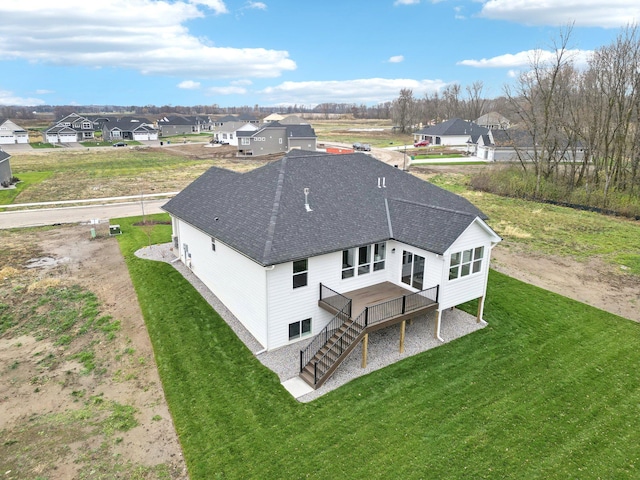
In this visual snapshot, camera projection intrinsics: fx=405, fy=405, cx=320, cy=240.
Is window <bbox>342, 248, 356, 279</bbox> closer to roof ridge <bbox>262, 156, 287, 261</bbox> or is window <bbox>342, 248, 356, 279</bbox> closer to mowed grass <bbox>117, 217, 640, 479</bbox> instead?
roof ridge <bbox>262, 156, 287, 261</bbox>

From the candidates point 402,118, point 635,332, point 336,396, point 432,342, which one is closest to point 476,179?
point 635,332

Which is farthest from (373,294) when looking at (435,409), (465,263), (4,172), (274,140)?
(274,140)

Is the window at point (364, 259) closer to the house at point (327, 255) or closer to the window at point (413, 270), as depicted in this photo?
the house at point (327, 255)

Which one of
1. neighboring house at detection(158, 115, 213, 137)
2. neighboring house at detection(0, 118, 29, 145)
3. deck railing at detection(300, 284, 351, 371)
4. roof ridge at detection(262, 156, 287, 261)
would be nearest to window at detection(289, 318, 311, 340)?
deck railing at detection(300, 284, 351, 371)

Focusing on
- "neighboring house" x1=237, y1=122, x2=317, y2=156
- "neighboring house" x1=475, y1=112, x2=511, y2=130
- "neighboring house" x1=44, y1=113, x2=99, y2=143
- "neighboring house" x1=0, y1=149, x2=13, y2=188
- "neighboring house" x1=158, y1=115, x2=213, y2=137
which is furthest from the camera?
"neighboring house" x1=158, y1=115, x2=213, y2=137

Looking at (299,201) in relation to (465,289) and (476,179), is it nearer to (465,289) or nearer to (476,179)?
(465,289)

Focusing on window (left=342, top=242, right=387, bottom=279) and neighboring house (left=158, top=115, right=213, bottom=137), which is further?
neighboring house (left=158, top=115, right=213, bottom=137)

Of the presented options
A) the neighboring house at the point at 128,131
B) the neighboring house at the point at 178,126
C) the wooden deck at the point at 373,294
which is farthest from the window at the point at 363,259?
the neighboring house at the point at 178,126
